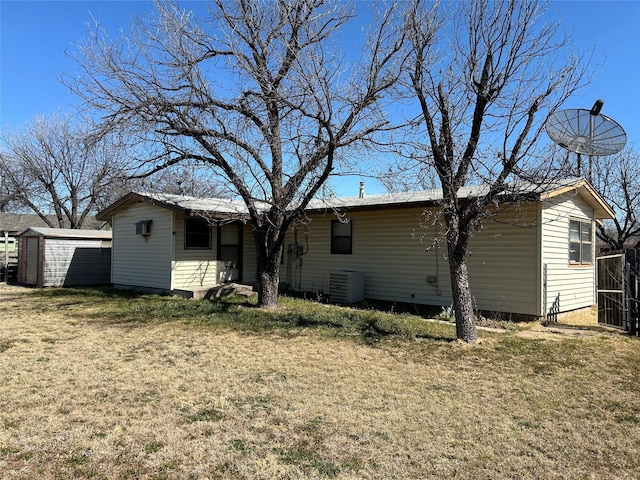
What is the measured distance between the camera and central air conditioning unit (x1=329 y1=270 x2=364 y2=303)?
11750mm

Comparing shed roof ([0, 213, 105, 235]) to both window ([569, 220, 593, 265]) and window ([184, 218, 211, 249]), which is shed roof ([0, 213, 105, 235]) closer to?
window ([184, 218, 211, 249])

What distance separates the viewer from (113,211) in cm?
1516

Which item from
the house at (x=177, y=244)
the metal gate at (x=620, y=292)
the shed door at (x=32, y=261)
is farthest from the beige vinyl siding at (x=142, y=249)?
the metal gate at (x=620, y=292)

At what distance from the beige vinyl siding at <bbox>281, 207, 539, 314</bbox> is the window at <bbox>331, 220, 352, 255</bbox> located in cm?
15

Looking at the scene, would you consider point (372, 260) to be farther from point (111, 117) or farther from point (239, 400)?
point (239, 400)

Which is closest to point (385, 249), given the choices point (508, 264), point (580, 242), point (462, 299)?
point (508, 264)

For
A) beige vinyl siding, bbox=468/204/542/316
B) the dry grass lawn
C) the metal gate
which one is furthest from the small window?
the metal gate

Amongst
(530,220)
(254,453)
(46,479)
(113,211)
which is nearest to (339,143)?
(530,220)

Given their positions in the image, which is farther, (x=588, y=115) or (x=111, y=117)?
(x=588, y=115)

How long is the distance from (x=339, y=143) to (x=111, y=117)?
4541 millimetres

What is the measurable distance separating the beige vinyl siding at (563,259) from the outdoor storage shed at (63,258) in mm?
14446

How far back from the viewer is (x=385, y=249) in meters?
11.8

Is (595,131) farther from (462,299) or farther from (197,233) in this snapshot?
(197,233)

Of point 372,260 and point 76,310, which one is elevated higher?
point 372,260
